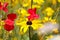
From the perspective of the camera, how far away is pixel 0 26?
994 mm

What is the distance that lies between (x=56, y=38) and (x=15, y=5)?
40 cm

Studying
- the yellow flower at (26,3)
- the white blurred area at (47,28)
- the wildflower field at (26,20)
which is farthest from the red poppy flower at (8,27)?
the white blurred area at (47,28)

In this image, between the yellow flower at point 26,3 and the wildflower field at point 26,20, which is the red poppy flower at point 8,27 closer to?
the wildflower field at point 26,20

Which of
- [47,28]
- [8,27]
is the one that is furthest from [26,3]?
[8,27]

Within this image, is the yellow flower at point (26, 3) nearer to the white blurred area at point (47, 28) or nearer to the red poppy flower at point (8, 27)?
the white blurred area at point (47, 28)

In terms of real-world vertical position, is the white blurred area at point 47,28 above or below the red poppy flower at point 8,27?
below

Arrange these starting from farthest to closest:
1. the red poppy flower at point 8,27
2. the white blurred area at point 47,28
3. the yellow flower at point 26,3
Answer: the white blurred area at point 47,28, the yellow flower at point 26,3, the red poppy flower at point 8,27

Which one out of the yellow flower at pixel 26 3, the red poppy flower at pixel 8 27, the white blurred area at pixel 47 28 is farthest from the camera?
the white blurred area at pixel 47 28

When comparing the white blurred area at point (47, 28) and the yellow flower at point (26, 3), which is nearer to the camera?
the yellow flower at point (26, 3)

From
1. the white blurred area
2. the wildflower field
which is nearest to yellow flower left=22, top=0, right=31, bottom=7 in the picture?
the wildflower field

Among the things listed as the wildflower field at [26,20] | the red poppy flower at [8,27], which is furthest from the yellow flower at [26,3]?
the red poppy flower at [8,27]

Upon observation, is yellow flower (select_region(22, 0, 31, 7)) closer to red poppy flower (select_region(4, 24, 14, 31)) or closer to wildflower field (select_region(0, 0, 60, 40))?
wildflower field (select_region(0, 0, 60, 40))

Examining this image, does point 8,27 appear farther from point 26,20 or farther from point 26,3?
point 26,3

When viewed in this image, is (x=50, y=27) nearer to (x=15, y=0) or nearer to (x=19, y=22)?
(x=15, y=0)
